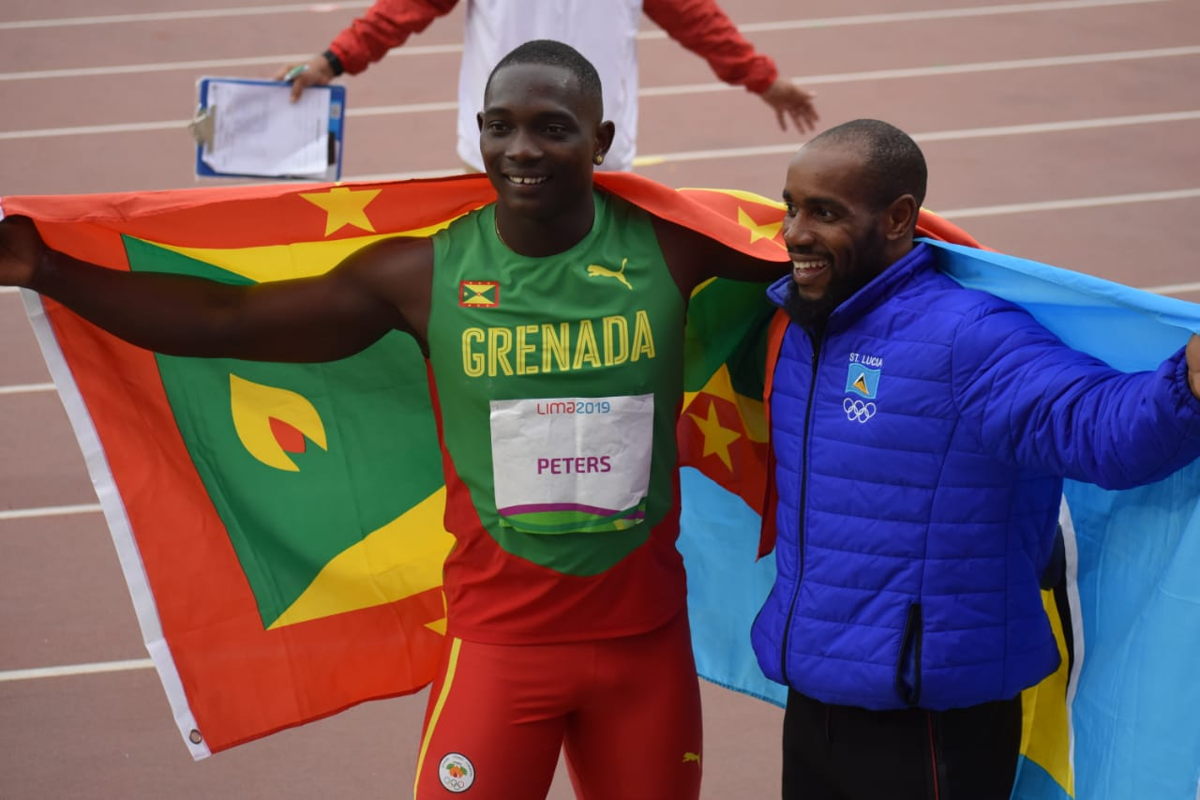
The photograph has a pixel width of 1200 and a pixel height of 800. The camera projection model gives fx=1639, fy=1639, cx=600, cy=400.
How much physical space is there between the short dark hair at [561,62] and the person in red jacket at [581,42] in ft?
6.09

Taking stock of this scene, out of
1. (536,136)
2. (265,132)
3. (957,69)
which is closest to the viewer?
(536,136)

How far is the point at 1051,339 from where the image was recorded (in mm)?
2729

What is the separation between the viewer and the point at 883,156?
2736 mm

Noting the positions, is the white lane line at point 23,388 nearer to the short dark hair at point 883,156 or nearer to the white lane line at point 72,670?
the white lane line at point 72,670

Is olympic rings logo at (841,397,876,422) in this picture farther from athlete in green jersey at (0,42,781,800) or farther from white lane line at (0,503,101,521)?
white lane line at (0,503,101,521)

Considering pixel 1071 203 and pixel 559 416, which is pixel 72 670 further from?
pixel 1071 203

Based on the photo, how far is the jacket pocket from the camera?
Result: 2717 millimetres

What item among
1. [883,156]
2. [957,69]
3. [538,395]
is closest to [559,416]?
[538,395]

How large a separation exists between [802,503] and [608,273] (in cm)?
54

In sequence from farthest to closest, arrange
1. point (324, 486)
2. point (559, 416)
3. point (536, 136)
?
point (324, 486) → point (559, 416) → point (536, 136)

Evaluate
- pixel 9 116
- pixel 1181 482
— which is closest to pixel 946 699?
pixel 1181 482

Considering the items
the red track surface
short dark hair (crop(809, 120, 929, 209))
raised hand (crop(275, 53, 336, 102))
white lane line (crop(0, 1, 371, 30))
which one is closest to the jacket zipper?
short dark hair (crop(809, 120, 929, 209))

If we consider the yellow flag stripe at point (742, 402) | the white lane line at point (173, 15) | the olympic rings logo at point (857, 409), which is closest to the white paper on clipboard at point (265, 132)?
the yellow flag stripe at point (742, 402)

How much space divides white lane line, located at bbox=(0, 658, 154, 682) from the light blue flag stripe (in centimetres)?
283
